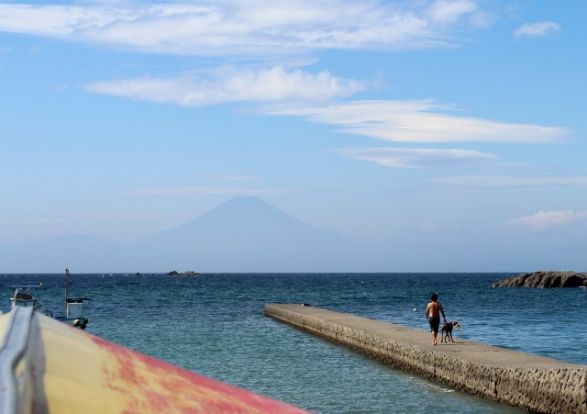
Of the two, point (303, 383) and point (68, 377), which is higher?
point (68, 377)

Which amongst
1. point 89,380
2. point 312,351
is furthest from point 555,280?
point 89,380

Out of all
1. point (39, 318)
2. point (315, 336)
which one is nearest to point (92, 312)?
point (315, 336)

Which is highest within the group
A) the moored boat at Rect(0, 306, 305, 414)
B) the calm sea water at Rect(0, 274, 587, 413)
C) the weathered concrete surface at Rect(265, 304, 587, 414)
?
the moored boat at Rect(0, 306, 305, 414)

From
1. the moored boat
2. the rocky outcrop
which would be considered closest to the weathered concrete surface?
the moored boat

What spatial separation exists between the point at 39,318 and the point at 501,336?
3511cm

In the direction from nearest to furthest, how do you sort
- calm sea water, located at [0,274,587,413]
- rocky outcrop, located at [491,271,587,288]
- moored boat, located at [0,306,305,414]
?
1. moored boat, located at [0,306,305,414]
2. calm sea water, located at [0,274,587,413]
3. rocky outcrop, located at [491,271,587,288]

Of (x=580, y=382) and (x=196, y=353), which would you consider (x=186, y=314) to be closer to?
(x=196, y=353)

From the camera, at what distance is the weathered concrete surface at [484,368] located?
48.2 feet

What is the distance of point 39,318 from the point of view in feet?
7.27

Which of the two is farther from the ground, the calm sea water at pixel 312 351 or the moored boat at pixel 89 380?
the moored boat at pixel 89 380

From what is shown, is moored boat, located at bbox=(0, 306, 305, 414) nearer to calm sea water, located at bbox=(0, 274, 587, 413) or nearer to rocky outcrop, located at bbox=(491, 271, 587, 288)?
calm sea water, located at bbox=(0, 274, 587, 413)

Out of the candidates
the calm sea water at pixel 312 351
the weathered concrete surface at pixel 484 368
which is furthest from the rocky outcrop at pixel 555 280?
the weathered concrete surface at pixel 484 368

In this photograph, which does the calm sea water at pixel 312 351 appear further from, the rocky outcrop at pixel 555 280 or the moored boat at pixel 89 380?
the rocky outcrop at pixel 555 280

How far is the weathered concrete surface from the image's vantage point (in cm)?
1469
